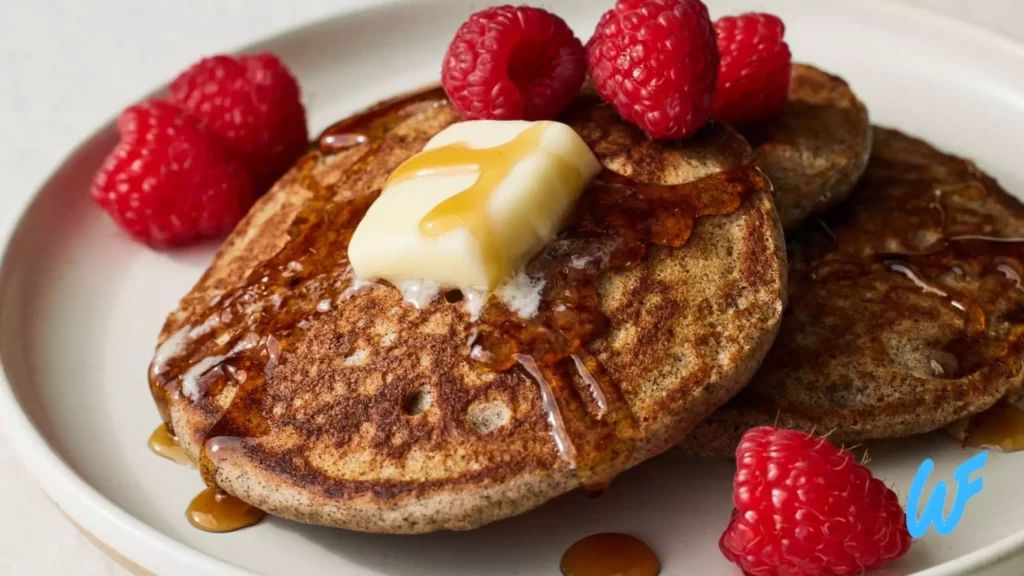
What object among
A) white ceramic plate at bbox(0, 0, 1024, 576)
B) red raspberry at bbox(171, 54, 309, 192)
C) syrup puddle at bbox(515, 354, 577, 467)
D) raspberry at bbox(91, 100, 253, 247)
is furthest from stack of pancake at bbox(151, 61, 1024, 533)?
red raspberry at bbox(171, 54, 309, 192)

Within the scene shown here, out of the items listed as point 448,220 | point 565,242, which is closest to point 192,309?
point 448,220

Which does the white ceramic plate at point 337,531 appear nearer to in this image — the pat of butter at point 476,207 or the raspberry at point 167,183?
the raspberry at point 167,183

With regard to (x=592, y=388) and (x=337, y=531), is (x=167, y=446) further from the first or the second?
(x=592, y=388)

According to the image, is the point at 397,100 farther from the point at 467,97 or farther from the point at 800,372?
the point at 800,372

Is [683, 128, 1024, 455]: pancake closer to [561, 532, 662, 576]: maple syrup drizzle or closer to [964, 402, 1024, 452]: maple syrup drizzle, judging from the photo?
[964, 402, 1024, 452]: maple syrup drizzle

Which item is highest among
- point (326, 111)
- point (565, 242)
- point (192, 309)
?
point (565, 242)

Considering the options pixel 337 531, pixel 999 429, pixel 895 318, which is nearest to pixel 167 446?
pixel 337 531
